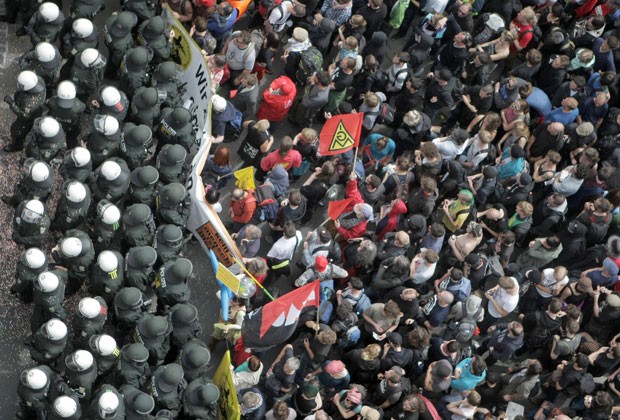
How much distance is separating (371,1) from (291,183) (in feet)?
11.2

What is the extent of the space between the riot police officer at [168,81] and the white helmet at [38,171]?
2.36 metres

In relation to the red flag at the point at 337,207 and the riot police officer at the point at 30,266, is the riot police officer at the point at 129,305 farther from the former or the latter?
the red flag at the point at 337,207

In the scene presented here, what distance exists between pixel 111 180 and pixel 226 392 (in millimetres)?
3531

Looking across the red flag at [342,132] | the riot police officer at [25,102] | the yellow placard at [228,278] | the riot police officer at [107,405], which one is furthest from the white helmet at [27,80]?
the riot police officer at [107,405]

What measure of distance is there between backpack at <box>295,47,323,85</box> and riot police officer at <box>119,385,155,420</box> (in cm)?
651

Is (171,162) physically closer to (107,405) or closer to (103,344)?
(103,344)

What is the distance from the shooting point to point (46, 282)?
1506cm

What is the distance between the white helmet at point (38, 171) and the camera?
52.5ft

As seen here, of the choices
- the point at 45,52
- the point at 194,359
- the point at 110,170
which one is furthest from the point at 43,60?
the point at 194,359

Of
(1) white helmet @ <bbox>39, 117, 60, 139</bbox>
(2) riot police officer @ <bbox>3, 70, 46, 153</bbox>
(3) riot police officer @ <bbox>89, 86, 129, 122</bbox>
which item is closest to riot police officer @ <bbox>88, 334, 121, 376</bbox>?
(1) white helmet @ <bbox>39, 117, 60, 139</bbox>

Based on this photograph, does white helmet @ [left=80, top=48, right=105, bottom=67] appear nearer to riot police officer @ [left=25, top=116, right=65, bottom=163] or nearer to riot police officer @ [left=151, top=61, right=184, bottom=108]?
riot police officer @ [left=151, top=61, right=184, bottom=108]

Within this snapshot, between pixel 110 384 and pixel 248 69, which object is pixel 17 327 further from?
pixel 248 69

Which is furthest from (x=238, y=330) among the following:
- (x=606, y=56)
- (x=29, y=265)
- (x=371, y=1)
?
(x=606, y=56)

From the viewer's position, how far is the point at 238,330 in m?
16.2
